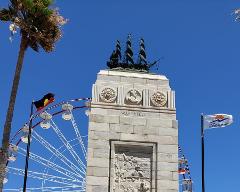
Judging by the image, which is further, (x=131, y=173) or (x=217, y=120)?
(x=217, y=120)

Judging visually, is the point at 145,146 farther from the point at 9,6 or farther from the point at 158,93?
the point at 9,6

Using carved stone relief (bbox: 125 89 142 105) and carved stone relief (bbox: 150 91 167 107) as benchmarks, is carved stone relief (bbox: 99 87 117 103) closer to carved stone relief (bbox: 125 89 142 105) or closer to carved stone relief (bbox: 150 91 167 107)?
carved stone relief (bbox: 125 89 142 105)

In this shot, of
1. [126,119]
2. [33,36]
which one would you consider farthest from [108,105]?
[33,36]

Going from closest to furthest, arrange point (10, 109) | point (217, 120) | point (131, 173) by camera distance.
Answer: point (131, 173) → point (10, 109) → point (217, 120)

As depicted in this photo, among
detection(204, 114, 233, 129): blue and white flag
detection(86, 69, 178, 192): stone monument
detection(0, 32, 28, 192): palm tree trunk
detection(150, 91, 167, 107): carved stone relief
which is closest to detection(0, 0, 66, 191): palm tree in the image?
detection(0, 32, 28, 192): palm tree trunk

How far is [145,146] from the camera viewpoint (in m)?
31.0

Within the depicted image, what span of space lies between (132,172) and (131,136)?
179cm

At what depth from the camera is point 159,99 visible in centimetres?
3197

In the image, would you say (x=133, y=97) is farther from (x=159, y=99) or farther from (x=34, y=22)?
(x=34, y=22)

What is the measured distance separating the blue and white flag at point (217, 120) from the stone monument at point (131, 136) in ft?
31.6

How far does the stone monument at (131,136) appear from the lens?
30.4 meters

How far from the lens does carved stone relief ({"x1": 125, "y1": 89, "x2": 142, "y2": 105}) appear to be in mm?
31750

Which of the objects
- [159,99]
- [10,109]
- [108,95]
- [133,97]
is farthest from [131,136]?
[10,109]

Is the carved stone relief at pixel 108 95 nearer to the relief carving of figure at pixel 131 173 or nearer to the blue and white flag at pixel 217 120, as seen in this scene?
the relief carving of figure at pixel 131 173
